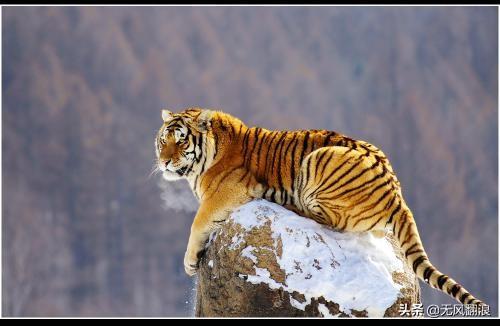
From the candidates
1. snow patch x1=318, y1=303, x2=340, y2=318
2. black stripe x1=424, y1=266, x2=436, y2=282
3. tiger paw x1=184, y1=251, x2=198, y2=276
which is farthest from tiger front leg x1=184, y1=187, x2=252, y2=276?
black stripe x1=424, y1=266, x2=436, y2=282

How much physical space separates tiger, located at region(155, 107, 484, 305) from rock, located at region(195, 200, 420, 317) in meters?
0.14

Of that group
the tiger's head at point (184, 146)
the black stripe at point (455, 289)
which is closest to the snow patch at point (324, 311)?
the black stripe at point (455, 289)

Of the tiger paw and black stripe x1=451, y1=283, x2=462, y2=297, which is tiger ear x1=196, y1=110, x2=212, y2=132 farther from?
black stripe x1=451, y1=283, x2=462, y2=297

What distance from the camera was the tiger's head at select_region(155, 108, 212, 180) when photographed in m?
6.95

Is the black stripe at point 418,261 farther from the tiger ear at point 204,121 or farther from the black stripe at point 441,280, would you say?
the tiger ear at point 204,121

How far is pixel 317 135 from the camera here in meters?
6.94

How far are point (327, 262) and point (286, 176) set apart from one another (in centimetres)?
82

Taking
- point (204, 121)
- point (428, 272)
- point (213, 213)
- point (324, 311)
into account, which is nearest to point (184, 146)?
point (204, 121)

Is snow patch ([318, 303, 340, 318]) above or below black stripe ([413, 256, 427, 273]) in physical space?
below

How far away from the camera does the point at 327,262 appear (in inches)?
248

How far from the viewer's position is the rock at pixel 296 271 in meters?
6.13

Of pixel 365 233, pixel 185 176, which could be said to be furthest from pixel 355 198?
pixel 185 176

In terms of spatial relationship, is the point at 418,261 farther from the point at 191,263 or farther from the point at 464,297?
the point at 191,263

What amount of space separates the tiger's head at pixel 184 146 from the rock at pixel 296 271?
617mm
